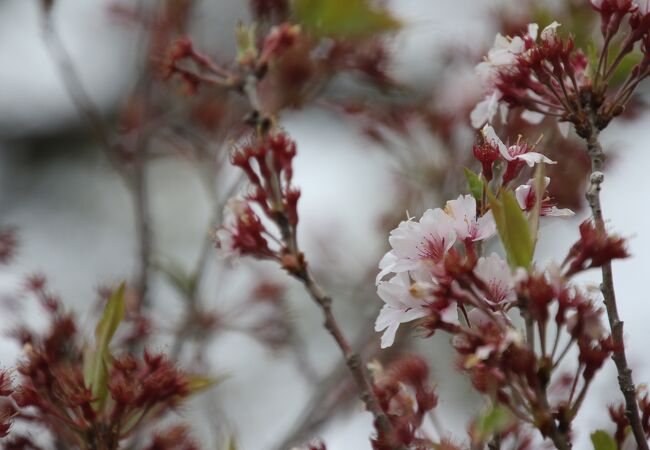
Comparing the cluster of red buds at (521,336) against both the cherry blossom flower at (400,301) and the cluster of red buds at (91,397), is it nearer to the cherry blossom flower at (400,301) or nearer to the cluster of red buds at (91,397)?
the cherry blossom flower at (400,301)

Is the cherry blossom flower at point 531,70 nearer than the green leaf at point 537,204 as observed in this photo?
No

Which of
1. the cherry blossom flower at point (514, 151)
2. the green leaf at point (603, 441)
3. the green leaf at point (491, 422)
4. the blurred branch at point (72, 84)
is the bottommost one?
the green leaf at point (491, 422)

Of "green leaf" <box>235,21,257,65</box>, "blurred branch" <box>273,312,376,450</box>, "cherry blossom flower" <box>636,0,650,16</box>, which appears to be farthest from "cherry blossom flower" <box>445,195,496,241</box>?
"blurred branch" <box>273,312,376,450</box>

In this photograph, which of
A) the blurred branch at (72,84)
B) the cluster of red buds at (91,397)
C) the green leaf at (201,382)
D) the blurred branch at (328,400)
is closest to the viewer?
the cluster of red buds at (91,397)

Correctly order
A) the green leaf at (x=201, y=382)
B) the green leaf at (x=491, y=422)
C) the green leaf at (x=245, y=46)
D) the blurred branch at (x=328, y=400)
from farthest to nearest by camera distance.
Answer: the blurred branch at (x=328, y=400) < the green leaf at (x=245, y=46) < the green leaf at (x=201, y=382) < the green leaf at (x=491, y=422)

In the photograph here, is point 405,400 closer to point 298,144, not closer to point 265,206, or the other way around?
point 265,206

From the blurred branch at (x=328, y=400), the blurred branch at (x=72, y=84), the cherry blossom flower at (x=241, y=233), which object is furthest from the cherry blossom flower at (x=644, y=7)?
the blurred branch at (x=72, y=84)

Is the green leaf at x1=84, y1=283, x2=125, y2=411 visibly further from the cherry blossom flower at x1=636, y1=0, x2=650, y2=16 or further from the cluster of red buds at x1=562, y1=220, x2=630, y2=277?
the cherry blossom flower at x1=636, y1=0, x2=650, y2=16

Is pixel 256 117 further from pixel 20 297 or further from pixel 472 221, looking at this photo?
pixel 20 297
